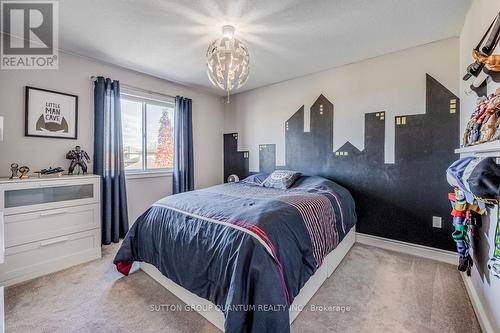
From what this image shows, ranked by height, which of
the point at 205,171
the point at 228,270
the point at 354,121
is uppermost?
the point at 354,121

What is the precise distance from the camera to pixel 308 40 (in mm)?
2404

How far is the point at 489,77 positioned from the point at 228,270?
216 cm

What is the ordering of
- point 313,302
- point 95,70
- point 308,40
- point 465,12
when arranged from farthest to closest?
point 95,70, point 308,40, point 465,12, point 313,302

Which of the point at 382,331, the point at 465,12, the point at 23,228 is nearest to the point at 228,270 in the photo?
the point at 382,331

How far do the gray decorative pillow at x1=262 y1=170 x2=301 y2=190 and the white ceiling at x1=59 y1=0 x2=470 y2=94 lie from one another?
4.90 feet

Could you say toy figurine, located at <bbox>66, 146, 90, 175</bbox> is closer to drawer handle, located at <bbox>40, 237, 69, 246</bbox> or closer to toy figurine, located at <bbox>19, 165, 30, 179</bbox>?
toy figurine, located at <bbox>19, 165, 30, 179</bbox>

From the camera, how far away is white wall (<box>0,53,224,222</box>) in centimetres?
230

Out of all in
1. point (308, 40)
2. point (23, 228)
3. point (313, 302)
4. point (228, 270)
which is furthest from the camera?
point (308, 40)

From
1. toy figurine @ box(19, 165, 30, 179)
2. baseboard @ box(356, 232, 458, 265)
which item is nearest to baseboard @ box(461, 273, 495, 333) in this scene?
baseboard @ box(356, 232, 458, 265)

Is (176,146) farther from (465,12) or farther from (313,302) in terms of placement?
(465,12)

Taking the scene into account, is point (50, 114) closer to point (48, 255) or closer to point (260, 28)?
point (48, 255)

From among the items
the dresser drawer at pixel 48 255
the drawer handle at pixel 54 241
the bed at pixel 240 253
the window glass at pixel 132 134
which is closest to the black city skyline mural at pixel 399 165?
the bed at pixel 240 253

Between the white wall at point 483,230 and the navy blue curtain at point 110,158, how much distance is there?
11.8ft

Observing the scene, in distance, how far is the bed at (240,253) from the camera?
127cm
